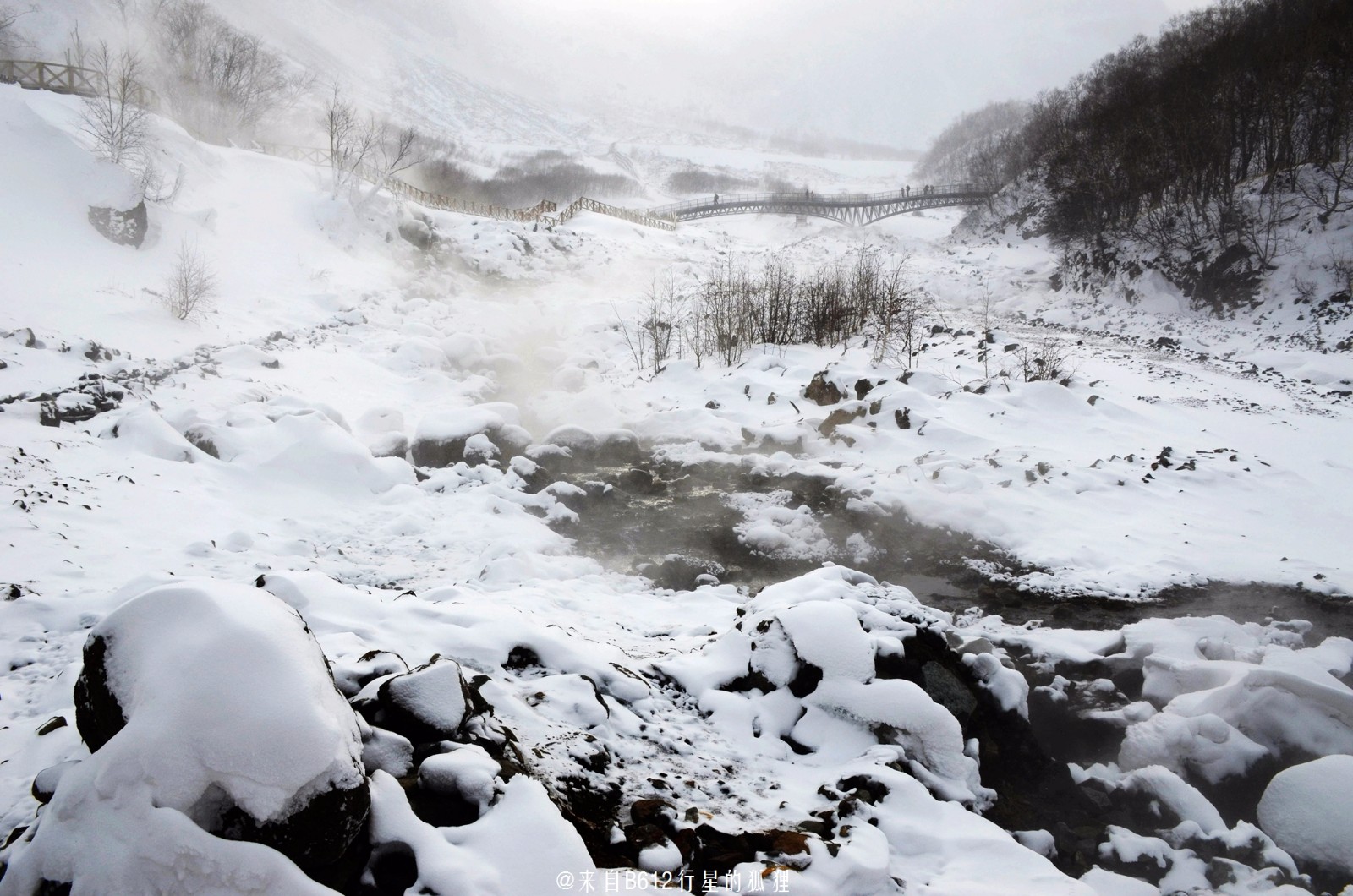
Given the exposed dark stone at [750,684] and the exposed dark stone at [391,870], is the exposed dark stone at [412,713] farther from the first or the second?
the exposed dark stone at [750,684]

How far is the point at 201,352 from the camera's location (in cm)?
1029

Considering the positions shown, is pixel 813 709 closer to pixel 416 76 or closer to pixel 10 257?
pixel 10 257

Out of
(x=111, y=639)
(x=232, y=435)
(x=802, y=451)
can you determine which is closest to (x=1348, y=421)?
(x=802, y=451)

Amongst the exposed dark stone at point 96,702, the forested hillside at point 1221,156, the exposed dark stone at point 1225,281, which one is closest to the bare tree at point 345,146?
the exposed dark stone at point 96,702

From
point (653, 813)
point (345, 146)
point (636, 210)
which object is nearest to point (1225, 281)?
point (653, 813)

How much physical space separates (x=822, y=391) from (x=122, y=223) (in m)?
14.7

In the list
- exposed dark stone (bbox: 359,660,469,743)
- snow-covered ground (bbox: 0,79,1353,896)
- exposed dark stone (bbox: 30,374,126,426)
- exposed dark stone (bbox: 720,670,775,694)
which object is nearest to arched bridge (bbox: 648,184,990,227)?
snow-covered ground (bbox: 0,79,1353,896)

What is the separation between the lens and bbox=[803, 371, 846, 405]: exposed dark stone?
10.2 meters

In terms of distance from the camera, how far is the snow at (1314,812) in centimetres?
319

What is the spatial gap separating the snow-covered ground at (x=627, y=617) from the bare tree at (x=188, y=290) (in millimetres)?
273

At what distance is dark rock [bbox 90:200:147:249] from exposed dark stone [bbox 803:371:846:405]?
46.3 ft

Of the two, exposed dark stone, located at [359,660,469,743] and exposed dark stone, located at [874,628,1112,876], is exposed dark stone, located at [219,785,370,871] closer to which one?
exposed dark stone, located at [359,660,469,743]

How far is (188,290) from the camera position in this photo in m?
11.6

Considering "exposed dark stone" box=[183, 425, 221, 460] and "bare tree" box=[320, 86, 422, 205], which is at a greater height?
"bare tree" box=[320, 86, 422, 205]
